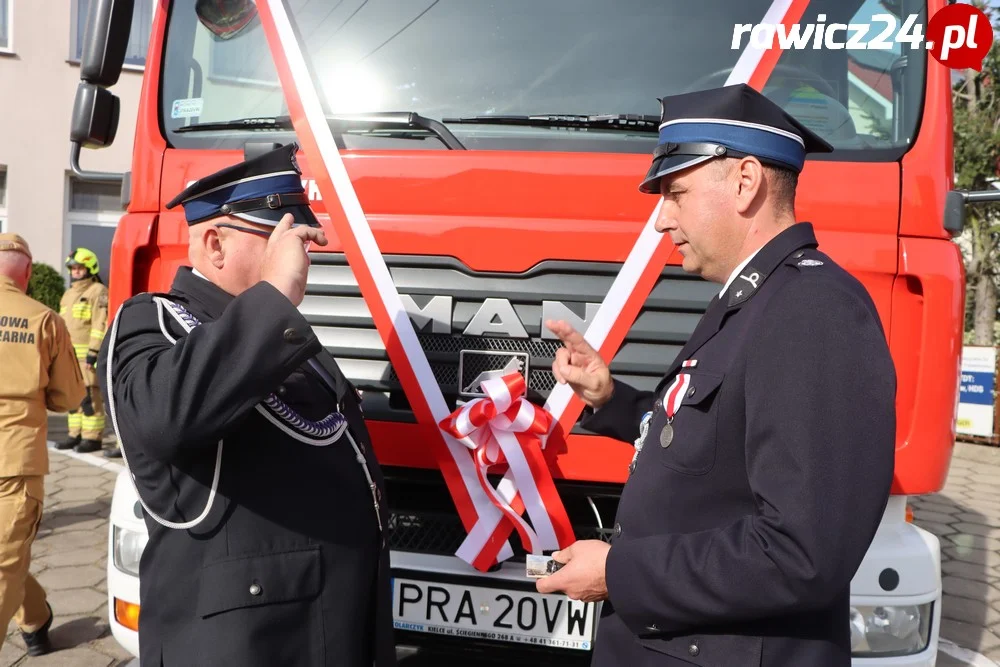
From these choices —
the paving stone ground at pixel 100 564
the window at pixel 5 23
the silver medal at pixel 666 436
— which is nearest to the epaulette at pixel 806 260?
the silver medal at pixel 666 436

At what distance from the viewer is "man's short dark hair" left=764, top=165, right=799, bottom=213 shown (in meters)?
1.48

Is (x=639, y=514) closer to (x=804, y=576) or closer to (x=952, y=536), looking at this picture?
(x=804, y=576)

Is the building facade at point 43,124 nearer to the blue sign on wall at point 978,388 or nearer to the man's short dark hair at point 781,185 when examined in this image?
the blue sign on wall at point 978,388

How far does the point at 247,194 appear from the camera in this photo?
67.9 inches

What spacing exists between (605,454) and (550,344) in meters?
0.35

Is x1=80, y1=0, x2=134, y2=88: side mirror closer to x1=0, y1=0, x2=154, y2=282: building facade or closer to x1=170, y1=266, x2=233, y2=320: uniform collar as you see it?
x1=170, y1=266, x2=233, y2=320: uniform collar

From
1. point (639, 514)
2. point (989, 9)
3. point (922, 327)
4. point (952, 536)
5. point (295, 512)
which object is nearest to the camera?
point (639, 514)

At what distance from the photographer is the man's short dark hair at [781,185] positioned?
1.48 metres

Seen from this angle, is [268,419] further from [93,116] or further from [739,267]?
[93,116]

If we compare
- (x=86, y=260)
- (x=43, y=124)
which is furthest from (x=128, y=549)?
(x=43, y=124)

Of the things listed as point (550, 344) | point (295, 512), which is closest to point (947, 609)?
point (550, 344)

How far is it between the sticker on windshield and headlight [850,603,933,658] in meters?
2.50

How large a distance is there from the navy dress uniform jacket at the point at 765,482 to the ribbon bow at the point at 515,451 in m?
0.82

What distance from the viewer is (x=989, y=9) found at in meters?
9.52
